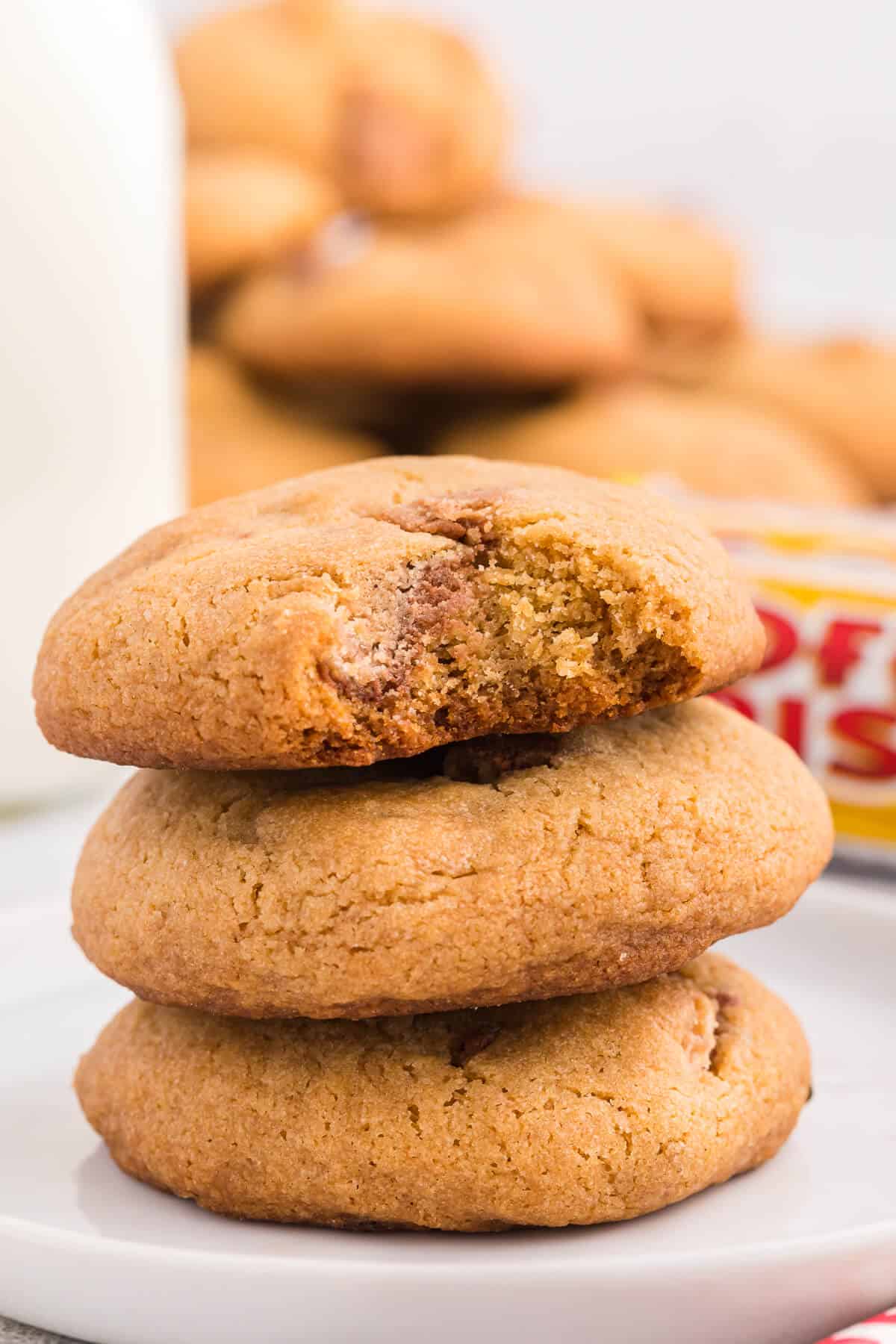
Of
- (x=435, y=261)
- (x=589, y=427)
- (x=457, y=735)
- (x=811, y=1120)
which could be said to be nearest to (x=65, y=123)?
(x=435, y=261)

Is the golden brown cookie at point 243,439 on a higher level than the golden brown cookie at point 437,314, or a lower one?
lower

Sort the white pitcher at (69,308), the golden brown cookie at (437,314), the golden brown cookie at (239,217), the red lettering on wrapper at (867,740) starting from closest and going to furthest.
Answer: the red lettering on wrapper at (867,740) → the white pitcher at (69,308) → the golden brown cookie at (437,314) → the golden brown cookie at (239,217)

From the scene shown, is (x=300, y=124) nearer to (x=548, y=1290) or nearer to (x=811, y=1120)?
(x=811, y=1120)

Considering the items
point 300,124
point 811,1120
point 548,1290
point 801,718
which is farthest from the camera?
point 300,124

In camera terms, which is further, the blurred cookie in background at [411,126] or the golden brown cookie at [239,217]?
the blurred cookie in background at [411,126]

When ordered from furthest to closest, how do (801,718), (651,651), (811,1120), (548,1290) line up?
(801,718), (811,1120), (651,651), (548,1290)

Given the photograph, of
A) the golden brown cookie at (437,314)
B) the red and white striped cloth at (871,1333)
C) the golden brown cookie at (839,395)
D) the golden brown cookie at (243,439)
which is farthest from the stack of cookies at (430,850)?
the golden brown cookie at (839,395)

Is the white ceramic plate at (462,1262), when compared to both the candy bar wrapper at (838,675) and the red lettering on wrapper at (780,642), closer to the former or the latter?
the candy bar wrapper at (838,675)
